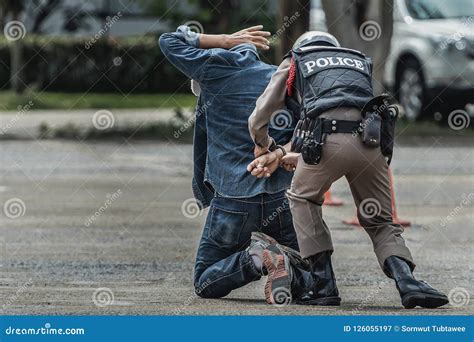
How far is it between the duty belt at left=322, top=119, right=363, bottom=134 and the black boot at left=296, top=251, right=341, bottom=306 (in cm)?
73

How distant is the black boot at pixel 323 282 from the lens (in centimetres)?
793

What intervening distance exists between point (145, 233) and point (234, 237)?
3852 millimetres

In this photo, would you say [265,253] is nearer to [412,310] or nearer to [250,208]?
[250,208]

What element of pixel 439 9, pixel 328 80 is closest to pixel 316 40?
pixel 328 80

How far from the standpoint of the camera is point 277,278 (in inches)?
317

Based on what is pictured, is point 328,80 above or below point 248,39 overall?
above

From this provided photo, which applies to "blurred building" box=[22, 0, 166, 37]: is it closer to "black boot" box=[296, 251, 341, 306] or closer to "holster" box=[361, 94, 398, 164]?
"black boot" box=[296, 251, 341, 306]

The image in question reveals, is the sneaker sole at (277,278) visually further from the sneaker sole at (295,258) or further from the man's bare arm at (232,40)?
the man's bare arm at (232,40)

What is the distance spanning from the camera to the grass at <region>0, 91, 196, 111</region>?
25.2m

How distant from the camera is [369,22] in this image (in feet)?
63.2

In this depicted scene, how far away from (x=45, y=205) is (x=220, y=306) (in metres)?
6.23

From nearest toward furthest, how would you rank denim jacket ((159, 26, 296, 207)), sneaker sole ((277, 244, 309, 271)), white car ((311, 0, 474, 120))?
sneaker sole ((277, 244, 309, 271)), denim jacket ((159, 26, 296, 207)), white car ((311, 0, 474, 120))

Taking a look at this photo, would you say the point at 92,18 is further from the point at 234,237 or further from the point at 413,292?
the point at 413,292

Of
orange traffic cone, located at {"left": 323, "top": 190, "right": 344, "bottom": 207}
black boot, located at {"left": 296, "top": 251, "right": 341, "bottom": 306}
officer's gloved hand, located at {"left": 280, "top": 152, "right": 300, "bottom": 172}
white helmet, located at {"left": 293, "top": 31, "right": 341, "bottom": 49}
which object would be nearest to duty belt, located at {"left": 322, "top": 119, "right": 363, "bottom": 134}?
officer's gloved hand, located at {"left": 280, "top": 152, "right": 300, "bottom": 172}
